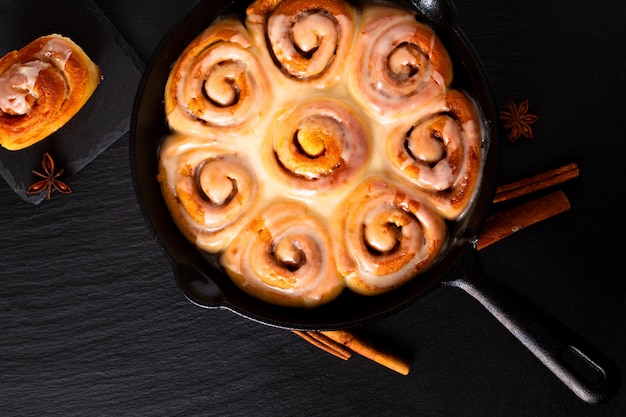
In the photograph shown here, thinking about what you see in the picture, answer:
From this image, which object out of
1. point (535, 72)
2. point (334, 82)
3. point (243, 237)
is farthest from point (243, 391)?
point (535, 72)

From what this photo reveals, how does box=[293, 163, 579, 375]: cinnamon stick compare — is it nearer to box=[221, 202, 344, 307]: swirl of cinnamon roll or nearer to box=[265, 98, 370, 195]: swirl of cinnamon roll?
box=[221, 202, 344, 307]: swirl of cinnamon roll

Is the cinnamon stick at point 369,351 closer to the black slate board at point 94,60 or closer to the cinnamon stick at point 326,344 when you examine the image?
the cinnamon stick at point 326,344

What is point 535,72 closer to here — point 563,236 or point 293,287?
point 563,236

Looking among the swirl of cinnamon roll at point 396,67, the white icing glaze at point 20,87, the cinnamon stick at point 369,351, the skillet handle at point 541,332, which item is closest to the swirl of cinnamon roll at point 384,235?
the skillet handle at point 541,332

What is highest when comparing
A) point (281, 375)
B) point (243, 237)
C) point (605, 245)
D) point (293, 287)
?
point (243, 237)

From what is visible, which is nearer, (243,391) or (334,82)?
(334,82)

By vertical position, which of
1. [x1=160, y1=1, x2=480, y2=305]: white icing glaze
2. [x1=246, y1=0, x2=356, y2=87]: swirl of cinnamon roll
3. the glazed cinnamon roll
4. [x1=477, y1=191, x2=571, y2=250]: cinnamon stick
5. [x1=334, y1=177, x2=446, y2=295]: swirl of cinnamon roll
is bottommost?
[x1=477, y1=191, x2=571, y2=250]: cinnamon stick

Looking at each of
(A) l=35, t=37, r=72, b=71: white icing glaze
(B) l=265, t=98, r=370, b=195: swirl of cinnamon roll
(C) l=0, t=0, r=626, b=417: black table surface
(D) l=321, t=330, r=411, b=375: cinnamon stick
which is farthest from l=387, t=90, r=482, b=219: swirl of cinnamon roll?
(A) l=35, t=37, r=72, b=71: white icing glaze
